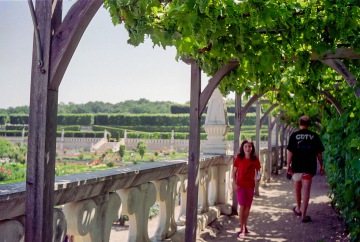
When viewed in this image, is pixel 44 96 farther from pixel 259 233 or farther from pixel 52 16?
pixel 259 233

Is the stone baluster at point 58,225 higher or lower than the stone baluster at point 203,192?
higher

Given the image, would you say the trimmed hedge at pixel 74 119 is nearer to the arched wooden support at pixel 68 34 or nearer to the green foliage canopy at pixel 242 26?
the green foliage canopy at pixel 242 26

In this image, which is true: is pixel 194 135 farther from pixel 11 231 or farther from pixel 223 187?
pixel 223 187

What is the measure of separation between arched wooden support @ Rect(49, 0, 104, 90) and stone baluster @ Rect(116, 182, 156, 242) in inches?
53.4

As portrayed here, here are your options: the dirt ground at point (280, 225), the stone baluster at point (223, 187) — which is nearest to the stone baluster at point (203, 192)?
the dirt ground at point (280, 225)

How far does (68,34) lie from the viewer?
6.06 feet

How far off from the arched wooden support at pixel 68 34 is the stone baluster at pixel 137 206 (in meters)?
1.36

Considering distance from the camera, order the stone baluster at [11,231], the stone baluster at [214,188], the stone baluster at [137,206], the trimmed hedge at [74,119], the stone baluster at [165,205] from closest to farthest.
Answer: the stone baluster at [11,231] → the stone baluster at [137,206] → the stone baluster at [165,205] → the stone baluster at [214,188] → the trimmed hedge at [74,119]

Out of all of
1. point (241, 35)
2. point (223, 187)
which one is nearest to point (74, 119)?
point (223, 187)

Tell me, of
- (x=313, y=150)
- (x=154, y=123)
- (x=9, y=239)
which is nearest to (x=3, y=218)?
(x=9, y=239)

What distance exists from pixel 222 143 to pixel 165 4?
4.04 metres

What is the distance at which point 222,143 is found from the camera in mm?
7168

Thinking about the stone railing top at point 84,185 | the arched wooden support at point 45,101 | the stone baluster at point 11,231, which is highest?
the arched wooden support at point 45,101

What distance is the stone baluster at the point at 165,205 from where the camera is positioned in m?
3.83
